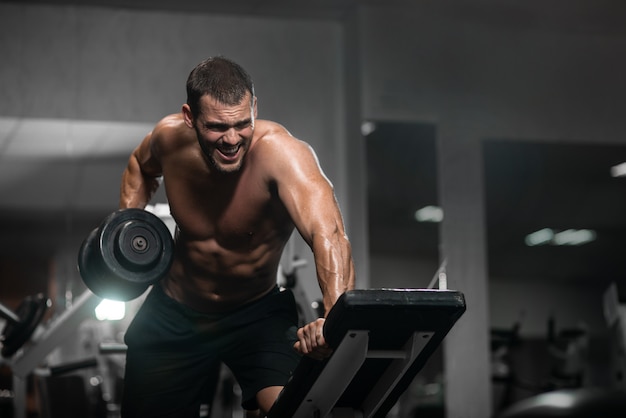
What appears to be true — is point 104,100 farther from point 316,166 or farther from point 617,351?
point 316,166

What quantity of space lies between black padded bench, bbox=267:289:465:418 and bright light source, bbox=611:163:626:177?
4741 mm

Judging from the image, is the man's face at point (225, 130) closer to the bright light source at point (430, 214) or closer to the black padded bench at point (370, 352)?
the black padded bench at point (370, 352)

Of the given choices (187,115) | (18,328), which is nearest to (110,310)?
(18,328)

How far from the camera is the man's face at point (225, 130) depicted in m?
2.01

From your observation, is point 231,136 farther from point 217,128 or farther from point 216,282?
point 216,282

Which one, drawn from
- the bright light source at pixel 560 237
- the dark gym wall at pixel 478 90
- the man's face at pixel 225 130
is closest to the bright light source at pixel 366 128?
the dark gym wall at pixel 478 90

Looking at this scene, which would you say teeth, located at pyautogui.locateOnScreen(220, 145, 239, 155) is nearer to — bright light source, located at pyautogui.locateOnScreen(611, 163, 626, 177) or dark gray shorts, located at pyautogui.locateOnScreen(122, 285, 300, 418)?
dark gray shorts, located at pyautogui.locateOnScreen(122, 285, 300, 418)

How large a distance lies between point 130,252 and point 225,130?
358 mm

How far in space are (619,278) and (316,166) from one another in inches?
182

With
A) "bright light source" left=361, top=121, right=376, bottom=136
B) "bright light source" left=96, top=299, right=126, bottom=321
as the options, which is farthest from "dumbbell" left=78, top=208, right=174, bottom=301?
"bright light source" left=361, top=121, right=376, bottom=136

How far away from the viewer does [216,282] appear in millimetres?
2293

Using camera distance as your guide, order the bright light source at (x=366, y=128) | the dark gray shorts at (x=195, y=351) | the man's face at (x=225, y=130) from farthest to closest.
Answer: the bright light source at (x=366, y=128) → the dark gray shorts at (x=195, y=351) → the man's face at (x=225, y=130)

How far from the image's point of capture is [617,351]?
475cm

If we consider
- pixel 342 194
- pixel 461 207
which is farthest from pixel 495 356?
pixel 342 194
